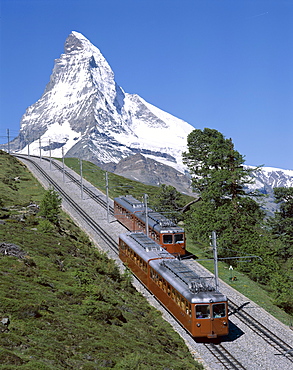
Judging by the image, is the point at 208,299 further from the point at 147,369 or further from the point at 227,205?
the point at 227,205

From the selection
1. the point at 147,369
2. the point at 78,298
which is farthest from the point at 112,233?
the point at 147,369

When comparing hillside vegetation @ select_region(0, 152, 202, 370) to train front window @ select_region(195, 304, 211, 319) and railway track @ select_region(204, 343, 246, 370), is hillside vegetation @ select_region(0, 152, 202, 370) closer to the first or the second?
railway track @ select_region(204, 343, 246, 370)

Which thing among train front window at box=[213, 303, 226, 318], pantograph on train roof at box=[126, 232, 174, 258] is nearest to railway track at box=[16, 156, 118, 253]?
pantograph on train roof at box=[126, 232, 174, 258]

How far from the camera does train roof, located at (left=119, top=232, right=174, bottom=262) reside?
127 ft

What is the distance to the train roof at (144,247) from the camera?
38.8 m

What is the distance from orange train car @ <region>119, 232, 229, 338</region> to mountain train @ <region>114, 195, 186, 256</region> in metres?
6.07

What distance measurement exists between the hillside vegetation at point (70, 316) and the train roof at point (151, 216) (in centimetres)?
751

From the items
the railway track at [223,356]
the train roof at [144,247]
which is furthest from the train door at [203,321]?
the train roof at [144,247]

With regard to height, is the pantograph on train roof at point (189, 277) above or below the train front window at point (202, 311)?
above

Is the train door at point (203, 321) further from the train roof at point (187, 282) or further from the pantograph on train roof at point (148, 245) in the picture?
the pantograph on train roof at point (148, 245)

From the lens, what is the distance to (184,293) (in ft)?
98.6

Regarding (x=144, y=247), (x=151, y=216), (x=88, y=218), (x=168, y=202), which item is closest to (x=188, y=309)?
(x=144, y=247)

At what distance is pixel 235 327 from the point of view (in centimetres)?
3309

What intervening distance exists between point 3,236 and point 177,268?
15.5 metres
